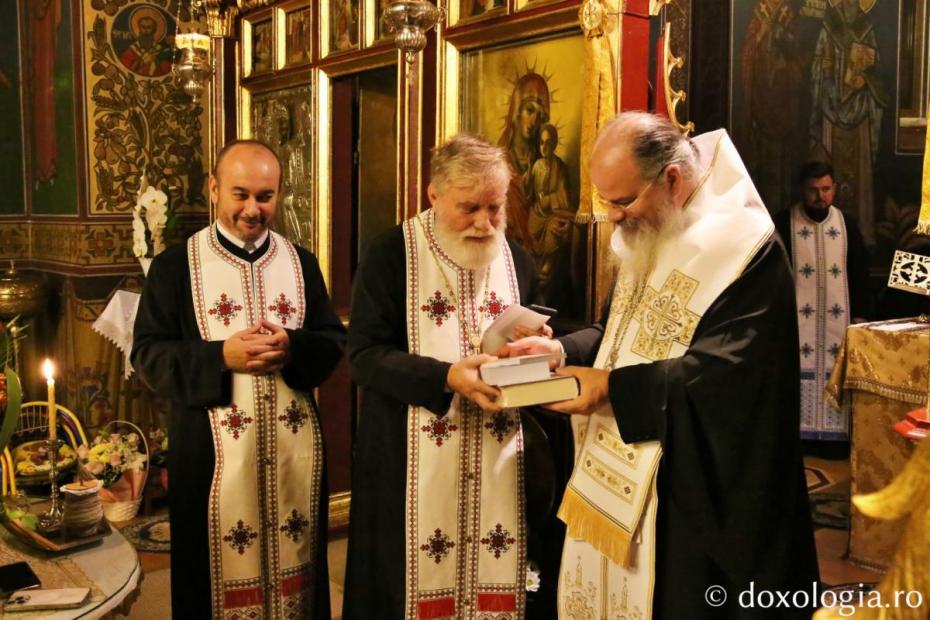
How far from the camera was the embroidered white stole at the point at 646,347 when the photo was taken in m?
2.31

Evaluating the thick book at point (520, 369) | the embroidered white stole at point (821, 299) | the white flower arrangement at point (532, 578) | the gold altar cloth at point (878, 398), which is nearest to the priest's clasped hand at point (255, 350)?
the thick book at point (520, 369)

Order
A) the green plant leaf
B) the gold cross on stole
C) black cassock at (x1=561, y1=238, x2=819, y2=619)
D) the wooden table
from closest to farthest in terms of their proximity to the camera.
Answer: the wooden table < black cassock at (x1=561, y1=238, x2=819, y2=619) < the gold cross on stole < the green plant leaf

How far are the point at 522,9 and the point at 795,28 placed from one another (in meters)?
4.68

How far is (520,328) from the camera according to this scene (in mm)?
2707

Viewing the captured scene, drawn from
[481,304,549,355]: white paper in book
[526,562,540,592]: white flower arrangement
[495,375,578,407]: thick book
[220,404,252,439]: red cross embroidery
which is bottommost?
[526,562,540,592]: white flower arrangement

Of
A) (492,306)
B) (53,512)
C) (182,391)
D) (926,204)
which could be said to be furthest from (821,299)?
(53,512)

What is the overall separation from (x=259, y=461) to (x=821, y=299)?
530 cm

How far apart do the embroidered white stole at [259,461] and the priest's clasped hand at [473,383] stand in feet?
2.55

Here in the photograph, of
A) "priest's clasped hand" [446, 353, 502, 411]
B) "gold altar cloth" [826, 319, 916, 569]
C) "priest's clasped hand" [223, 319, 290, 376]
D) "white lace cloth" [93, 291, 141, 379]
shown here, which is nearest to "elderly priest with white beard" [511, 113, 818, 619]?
"priest's clasped hand" [446, 353, 502, 411]

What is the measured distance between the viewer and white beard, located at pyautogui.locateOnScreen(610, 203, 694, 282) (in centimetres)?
239

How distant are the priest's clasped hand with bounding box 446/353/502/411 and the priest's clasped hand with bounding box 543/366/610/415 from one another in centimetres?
19

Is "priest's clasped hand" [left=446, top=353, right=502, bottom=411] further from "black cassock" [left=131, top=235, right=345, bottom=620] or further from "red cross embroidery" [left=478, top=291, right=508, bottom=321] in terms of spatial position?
"black cassock" [left=131, top=235, right=345, bottom=620]

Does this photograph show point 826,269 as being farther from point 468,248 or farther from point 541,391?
point 541,391

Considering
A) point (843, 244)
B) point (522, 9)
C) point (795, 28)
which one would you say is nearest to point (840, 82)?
point (795, 28)
